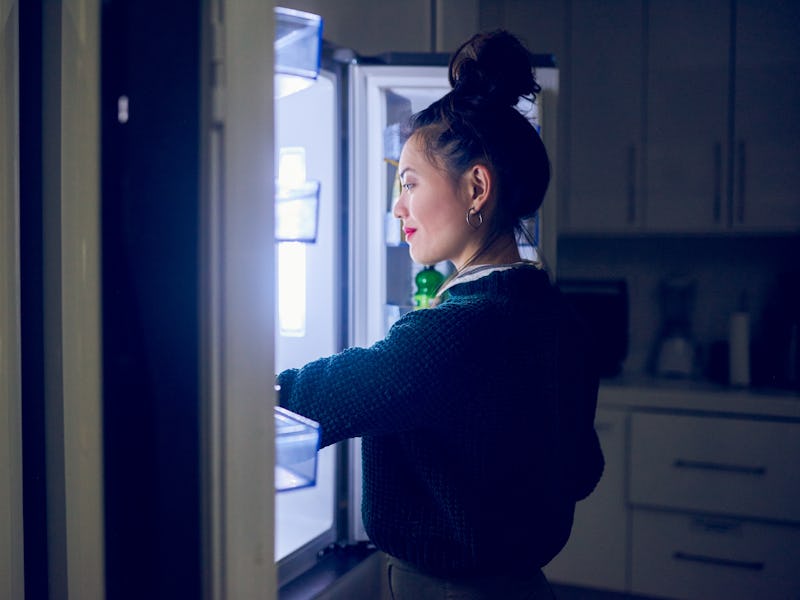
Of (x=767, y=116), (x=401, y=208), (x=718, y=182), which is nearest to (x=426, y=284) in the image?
(x=401, y=208)

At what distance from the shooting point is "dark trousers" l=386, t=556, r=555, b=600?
89 cm

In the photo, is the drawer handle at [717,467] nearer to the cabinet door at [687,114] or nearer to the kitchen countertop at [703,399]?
the kitchen countertop at [703,399]

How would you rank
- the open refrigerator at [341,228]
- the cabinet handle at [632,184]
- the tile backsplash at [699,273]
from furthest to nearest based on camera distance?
the tile backsplash at [699,273] < the cabinet handle at [632,184] < the open refrigerator at [341,228]

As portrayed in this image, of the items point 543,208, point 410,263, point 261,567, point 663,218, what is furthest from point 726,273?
point 261,567

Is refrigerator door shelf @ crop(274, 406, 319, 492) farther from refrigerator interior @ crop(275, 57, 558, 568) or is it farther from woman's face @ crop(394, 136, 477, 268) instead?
refrigerator interior @ crop(275, 57, 558, 568)

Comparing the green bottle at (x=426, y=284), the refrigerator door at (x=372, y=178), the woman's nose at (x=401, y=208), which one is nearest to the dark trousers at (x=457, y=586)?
the woman's nose at (x=401, y=208)

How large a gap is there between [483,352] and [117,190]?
43 centimetres

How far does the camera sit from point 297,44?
1019 millimetres

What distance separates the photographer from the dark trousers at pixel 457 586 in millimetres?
890

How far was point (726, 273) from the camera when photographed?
2.66 m

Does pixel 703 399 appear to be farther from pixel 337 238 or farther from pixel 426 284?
pixel 337 238

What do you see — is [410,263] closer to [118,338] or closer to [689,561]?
[118,338]

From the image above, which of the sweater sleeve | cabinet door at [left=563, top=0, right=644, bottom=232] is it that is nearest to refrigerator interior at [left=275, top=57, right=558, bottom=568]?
the sweater sleeve

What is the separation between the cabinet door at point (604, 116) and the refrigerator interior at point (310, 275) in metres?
1.32
